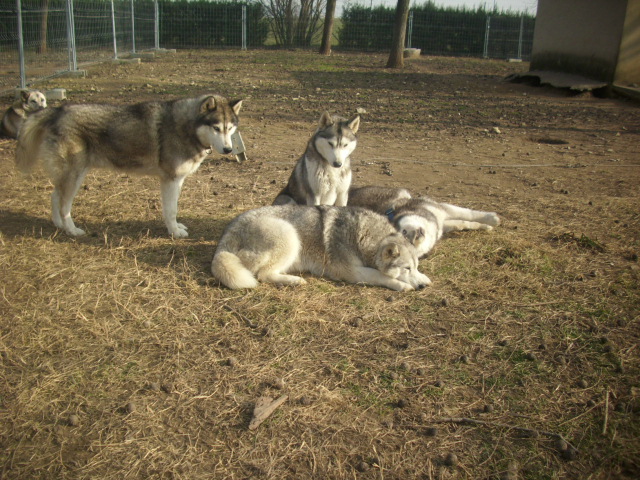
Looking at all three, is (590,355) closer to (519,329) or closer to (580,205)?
(519,329)

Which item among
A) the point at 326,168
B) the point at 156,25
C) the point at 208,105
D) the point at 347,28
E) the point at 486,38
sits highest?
the point at 347,28


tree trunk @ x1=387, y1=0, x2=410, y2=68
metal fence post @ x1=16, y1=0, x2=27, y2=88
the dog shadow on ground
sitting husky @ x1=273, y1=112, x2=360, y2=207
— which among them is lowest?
the dog shadow on ground

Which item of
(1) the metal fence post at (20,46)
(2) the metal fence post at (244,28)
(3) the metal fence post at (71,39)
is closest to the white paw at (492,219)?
(1) the metal fence post at (20,46)

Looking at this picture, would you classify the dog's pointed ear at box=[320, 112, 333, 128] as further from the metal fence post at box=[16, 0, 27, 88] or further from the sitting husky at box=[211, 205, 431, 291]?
the metal fence post at box=[16, 0, 27, 88]

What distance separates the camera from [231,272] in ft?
15.7

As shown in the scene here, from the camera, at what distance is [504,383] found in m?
3.72

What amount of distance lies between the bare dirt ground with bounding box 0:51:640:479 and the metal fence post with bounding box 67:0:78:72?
9819mm

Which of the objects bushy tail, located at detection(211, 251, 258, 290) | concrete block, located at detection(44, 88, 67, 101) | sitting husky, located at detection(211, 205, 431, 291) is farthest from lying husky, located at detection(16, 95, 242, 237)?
concrete block, located at detection(44, 88, 67, 101)

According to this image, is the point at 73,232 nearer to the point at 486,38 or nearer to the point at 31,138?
the point at 31,138

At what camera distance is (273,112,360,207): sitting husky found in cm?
629

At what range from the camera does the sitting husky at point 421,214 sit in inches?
230

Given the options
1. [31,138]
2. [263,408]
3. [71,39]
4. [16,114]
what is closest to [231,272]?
[263,408]

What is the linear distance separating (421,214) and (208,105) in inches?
109

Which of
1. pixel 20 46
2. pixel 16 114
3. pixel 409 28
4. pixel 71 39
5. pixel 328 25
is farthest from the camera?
pixel 409 28
